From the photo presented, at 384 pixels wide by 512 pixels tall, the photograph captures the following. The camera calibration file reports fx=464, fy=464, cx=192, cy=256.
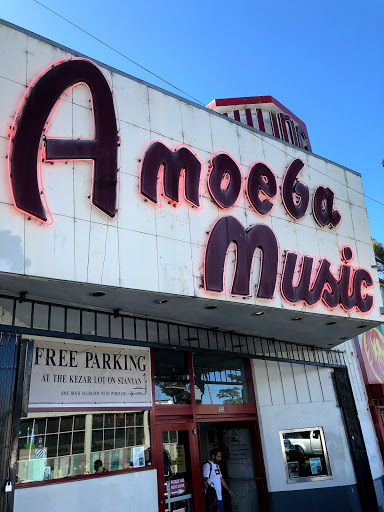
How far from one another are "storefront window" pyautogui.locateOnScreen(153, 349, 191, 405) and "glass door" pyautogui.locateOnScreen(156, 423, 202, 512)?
0.51m

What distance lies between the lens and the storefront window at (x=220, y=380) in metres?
10.1

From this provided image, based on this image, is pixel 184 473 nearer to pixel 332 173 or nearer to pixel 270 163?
pixel 270 163

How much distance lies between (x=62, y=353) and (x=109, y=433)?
5.39 ft

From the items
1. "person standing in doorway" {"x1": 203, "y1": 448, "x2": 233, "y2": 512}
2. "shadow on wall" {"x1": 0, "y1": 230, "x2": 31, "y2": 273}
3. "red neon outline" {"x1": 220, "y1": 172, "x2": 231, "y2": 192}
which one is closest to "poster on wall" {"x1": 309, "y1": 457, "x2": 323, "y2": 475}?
"person standing in doorway" {"x1": 203, "y1": 448, "x2": 233, "y2": 512}

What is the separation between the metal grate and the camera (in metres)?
7.03

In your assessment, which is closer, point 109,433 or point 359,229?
point 109,433

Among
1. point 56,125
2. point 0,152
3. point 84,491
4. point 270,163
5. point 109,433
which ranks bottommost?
point 84,491

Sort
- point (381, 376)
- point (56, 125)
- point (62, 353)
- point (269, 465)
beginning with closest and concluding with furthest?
point (56, 125)
point (62, 353)
point (269, 465)
point (381, 376)

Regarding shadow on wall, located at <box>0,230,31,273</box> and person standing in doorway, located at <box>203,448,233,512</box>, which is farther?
person standing in doorway, located at <box>203,448,233,512</box>

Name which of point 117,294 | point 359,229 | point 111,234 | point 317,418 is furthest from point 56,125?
point 317,418

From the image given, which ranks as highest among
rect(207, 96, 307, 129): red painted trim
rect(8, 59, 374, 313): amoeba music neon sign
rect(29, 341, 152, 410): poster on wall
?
rect(207, 96, 307, 129): red painted trim

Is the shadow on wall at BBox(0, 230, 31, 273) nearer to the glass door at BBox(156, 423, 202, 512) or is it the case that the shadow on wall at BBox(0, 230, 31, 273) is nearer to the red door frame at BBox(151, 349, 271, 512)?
the red door frame at BBox(151, 349, 271, 512)

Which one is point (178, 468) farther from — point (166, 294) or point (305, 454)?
point (166, 294)

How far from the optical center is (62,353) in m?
7.94
